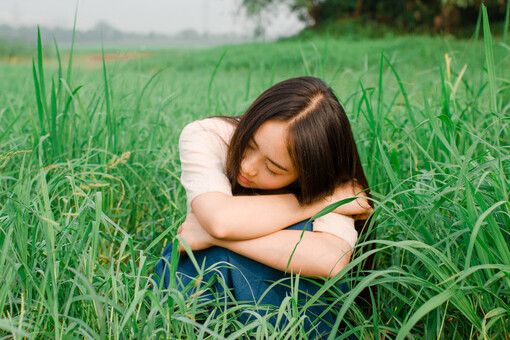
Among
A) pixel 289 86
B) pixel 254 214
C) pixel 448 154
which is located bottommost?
pixel 254 214

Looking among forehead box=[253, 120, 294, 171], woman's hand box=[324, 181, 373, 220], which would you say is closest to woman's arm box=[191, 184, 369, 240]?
woman's hand box=[324, 181, 373, 220]

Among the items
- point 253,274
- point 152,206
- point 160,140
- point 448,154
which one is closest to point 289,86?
point 253,274

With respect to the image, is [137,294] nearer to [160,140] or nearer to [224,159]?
[224,159]

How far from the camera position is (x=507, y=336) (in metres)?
0.99

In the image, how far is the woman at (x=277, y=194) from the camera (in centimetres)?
120

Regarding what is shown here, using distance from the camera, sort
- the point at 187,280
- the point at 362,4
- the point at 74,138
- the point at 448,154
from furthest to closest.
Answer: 1. the point at 362,4
2. the point at 74,138
3. the point at 448,154
4. the point at 187,280

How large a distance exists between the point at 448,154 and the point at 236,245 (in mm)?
931

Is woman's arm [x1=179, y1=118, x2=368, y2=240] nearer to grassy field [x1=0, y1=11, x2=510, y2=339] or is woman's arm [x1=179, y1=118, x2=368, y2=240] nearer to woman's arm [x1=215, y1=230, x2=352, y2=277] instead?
woman's arm [x1=215, y1=230, x2=352, y2=277]

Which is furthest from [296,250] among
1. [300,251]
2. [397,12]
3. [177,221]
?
[397,12]

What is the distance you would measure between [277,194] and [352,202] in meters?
0.24

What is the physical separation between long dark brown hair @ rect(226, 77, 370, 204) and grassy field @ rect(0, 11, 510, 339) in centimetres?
14

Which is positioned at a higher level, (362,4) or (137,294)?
(362,4)

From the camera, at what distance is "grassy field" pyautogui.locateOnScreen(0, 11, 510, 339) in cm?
98

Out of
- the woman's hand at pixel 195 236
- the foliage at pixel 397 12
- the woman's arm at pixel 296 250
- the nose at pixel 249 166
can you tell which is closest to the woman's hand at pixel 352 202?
the woman's arm at pixel 296 250
